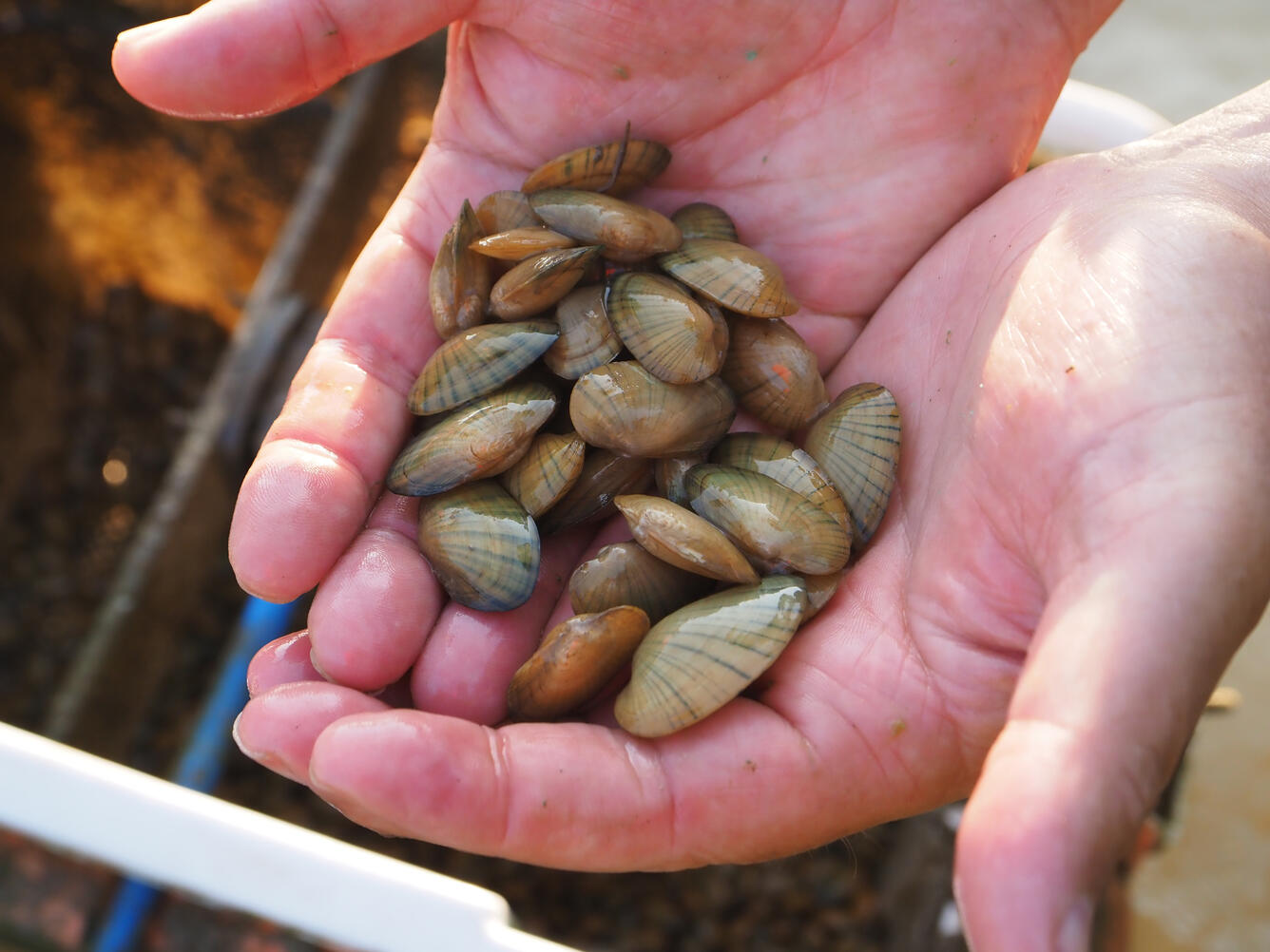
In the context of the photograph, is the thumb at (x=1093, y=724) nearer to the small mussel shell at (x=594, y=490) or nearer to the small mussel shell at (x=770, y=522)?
the small mussel shell at (x=770, y=522)

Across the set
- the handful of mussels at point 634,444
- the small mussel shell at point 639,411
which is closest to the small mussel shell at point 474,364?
the handful of mussels at point 634,444

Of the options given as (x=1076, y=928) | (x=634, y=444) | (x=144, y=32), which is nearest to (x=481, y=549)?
(x=634, y=444)

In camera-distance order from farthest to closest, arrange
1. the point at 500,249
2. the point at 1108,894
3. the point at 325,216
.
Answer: the point at 325,216 → the point at 1108,894 → the point at 500,249

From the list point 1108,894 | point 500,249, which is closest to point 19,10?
point 500,249

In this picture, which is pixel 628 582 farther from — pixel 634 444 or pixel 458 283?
pixel 458 283

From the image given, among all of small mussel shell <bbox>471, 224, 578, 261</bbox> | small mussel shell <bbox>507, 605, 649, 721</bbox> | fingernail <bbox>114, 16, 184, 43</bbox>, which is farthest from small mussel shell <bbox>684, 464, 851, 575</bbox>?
fingernail <bbox>114, 16, 184, 43</bbox>

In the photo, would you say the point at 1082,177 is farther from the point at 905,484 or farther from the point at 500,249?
the point at 500,249
